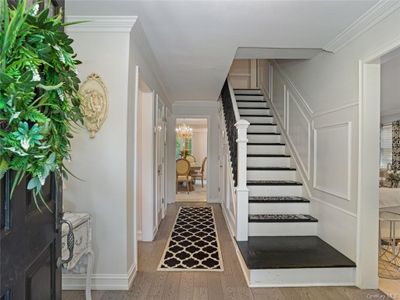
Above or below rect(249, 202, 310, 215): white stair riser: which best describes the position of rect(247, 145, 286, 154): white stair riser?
above

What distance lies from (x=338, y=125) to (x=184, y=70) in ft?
7.18

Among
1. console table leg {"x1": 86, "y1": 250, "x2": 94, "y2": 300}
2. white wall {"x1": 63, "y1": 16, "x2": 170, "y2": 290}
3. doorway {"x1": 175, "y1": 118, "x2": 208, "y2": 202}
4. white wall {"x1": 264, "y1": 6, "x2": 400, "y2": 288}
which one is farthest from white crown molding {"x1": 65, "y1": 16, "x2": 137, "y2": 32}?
doorway {"x1": 175, "y1": 118, "x2": 208, "y2": 202}

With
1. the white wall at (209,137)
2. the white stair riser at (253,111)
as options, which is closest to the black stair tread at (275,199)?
the white stair riser at (253,111)

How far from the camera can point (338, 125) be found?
115 inches

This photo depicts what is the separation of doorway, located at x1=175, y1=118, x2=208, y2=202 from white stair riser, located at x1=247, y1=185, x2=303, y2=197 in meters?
3.27

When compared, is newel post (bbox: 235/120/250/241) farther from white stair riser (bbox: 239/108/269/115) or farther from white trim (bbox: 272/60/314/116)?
white stair riser (bbox: 239/108/269/115)

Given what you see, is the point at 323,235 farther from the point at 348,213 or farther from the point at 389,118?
the point at 389,118

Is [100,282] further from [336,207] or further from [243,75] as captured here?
[243,75]

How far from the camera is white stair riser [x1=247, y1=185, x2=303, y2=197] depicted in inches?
150

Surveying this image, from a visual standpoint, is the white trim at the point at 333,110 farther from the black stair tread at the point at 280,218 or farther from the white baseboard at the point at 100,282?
the white baseboard at the point at 100,282

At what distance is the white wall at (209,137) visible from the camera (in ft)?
21.8

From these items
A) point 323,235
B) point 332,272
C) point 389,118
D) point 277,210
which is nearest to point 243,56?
point 277,210

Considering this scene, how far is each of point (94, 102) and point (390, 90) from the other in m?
4.73

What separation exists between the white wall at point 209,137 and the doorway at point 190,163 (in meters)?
0.39
